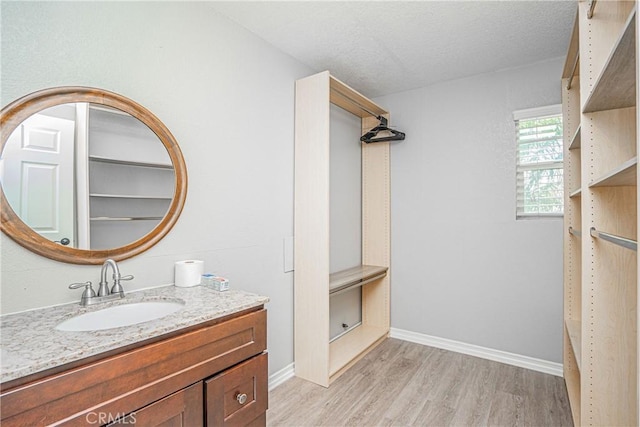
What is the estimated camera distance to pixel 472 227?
303 cm

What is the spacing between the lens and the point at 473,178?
9.91ft

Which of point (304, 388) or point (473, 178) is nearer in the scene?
point (304, 388)

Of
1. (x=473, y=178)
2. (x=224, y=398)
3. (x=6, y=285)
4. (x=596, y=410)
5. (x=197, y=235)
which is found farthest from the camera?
(x=473, y=178)

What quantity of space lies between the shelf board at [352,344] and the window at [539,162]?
1.72 m

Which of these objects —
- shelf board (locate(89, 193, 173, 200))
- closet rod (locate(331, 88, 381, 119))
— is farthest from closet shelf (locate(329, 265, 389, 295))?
closet rod (locate(331, 88, 381, 119))

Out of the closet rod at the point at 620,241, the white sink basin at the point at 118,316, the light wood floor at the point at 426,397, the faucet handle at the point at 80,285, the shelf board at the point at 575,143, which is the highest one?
the shelf board at the point at 575,143

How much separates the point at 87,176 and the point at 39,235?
32 cm

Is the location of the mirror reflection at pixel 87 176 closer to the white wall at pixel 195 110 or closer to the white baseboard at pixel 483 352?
the white wall at pixel 195 110

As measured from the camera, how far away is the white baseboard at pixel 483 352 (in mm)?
2664

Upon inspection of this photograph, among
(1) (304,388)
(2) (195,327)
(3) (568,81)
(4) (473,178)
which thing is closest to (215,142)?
(2) (195,327)

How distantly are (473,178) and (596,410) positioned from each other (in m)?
1.95

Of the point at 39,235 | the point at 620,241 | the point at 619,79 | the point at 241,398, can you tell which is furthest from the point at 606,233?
the point at 39,235

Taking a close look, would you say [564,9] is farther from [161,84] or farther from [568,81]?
[161,84]

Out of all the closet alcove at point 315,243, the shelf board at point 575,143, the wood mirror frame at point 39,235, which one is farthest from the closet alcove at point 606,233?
the wood mirror frame at point 39,235
